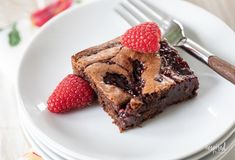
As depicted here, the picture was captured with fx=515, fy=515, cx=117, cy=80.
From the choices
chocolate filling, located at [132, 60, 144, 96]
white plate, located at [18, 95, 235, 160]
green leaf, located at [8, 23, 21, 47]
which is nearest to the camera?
white plate, located at [18, 95, 235, 160]

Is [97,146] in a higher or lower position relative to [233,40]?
lower

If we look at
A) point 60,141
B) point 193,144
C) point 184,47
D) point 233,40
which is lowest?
point 60,141

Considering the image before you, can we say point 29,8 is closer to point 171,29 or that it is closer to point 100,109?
point 171,29

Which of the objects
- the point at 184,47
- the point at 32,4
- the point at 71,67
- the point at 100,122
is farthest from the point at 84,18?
the point at 32,4

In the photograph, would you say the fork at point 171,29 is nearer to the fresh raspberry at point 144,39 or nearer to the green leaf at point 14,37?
the fresh raspberry at point 144,39

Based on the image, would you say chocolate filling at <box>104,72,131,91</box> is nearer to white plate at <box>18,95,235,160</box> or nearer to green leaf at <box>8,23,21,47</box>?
white plate at <box>18,95,235,160</box>

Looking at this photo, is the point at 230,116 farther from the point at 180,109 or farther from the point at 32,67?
the point at 32,67

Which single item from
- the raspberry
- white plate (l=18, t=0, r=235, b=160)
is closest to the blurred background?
the raspberry
